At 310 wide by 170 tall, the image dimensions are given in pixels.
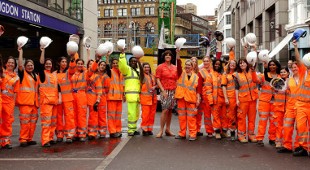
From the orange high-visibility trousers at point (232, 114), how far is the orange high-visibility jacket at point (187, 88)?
2.35ft

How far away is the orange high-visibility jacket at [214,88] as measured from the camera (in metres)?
9.18

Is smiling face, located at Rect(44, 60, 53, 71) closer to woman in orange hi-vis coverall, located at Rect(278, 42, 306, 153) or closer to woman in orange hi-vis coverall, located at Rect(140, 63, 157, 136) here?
woman in orange hi-vis coverall, located at Rect(140, 63, 157, 136)

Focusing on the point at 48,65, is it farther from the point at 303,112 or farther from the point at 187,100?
the point at 303,112

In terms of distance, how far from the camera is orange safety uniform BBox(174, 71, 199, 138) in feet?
30.1

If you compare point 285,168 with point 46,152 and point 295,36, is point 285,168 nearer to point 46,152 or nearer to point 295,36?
point 295,36

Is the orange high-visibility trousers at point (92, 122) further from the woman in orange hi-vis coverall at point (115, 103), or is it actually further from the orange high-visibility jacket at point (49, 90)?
the orange high-visibility jacket at point (49, 90)

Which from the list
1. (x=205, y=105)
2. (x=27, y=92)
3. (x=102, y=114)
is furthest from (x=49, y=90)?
(x=205, y=105)

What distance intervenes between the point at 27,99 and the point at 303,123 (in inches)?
192

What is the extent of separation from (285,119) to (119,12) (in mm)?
93454

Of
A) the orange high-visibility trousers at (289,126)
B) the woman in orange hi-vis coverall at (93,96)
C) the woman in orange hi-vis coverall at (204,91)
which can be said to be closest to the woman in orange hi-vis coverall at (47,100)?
the woman in orange hi-vis coverall at (93,96)

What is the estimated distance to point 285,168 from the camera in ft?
21.5

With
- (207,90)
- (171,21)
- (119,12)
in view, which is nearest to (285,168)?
(207,90)

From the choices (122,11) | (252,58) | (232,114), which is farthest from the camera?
(122,11)

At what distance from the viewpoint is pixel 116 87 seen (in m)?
9.39
